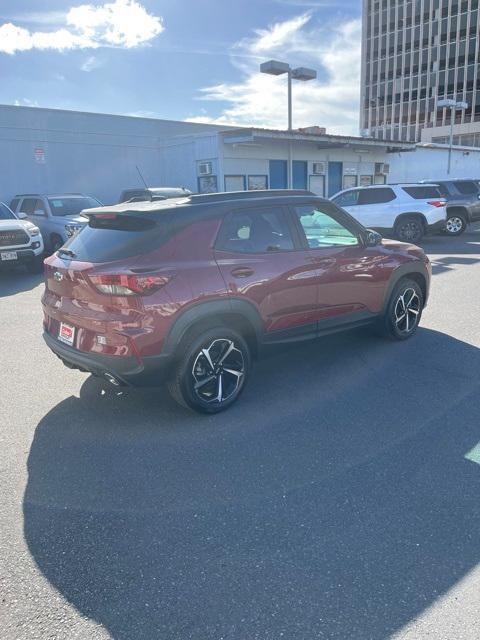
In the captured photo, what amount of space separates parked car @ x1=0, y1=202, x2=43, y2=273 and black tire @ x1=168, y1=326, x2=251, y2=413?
770cm

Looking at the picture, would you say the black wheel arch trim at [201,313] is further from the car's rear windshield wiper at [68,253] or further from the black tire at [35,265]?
the black tire at [35,265]

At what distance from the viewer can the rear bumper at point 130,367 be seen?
3502 millimetres

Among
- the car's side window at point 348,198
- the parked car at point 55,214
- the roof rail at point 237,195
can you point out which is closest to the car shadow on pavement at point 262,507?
the roof rail at point 237,195

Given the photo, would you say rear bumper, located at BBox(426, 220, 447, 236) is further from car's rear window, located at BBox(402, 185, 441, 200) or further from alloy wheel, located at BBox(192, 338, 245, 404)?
alloy wheel, located at BBox(192, 338, 245, 404)

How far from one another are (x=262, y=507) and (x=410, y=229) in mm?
12774

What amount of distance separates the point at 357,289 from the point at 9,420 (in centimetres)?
344

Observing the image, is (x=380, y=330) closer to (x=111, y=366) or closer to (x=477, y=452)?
(x=477, y=452)

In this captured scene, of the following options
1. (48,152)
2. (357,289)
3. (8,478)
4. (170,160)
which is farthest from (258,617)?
(170,160)

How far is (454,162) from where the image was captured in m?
28.8

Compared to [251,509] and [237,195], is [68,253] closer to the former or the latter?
[237,195]

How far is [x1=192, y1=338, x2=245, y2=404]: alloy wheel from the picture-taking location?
3.82m

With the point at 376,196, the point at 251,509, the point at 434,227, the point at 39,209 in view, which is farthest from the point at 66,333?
the point at 434,227

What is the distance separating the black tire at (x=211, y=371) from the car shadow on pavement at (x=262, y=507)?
155mm

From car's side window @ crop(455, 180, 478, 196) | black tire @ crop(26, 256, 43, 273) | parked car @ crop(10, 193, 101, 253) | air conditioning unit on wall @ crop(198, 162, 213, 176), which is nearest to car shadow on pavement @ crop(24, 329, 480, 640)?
black tire @ crop(26, 256, 43, 273)
